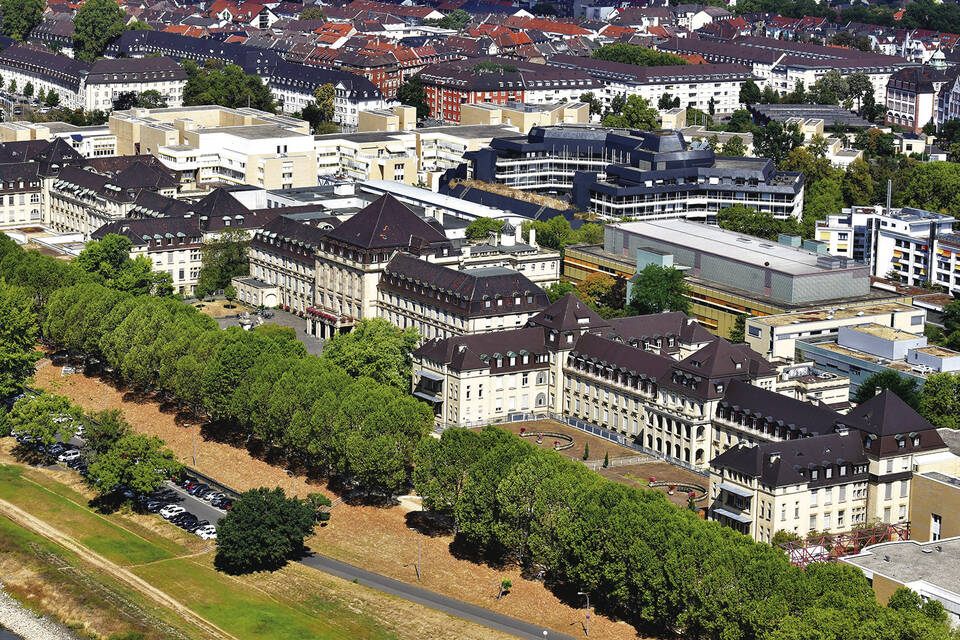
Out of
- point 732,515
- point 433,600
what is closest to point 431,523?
point 433,600

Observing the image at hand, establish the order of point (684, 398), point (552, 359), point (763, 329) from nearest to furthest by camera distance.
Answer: point (684, 398) → point (552, 359) → point (763, 329)

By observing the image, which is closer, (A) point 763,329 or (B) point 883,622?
(B) point 883,622

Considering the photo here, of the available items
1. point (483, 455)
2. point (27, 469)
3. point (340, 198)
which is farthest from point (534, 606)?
point (340, 198)

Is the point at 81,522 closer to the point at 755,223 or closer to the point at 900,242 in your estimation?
the point at 755,223

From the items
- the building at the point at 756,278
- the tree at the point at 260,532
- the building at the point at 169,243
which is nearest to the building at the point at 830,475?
the tree at the point at 260,532

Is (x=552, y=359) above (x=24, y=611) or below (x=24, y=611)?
above

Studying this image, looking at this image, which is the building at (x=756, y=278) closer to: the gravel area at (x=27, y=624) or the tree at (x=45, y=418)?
the tree at (x=45, y=418)

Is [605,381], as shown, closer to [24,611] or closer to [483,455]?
[483,455]
